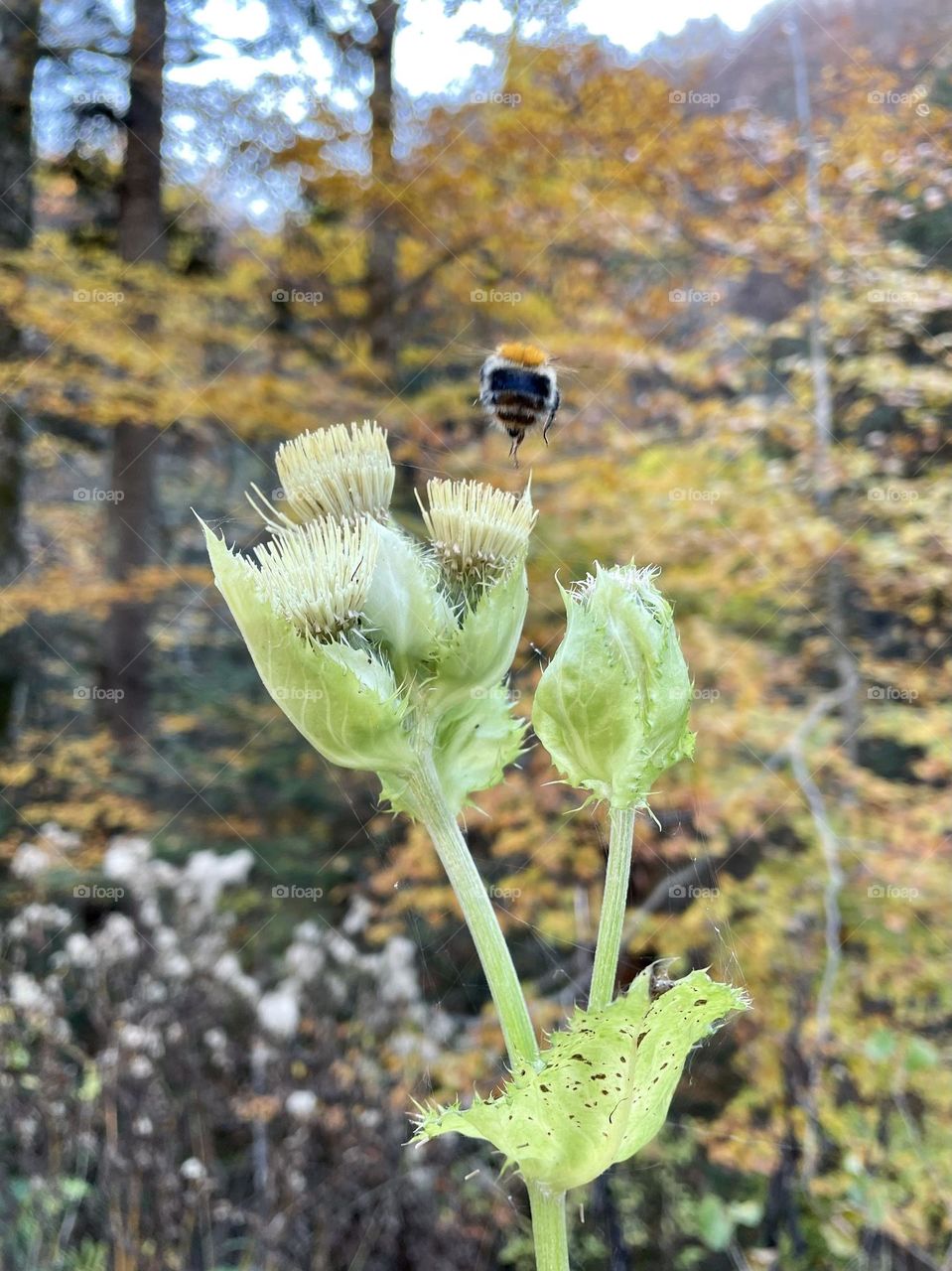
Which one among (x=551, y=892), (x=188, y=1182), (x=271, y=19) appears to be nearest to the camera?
(x=188, y=1182)

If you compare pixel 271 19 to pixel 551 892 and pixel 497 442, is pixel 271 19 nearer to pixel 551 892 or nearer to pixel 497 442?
pixel 497 442

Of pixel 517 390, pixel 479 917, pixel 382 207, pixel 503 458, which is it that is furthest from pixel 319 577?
pixel 382 207

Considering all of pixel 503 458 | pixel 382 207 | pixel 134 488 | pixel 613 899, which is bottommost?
pixel 134 488

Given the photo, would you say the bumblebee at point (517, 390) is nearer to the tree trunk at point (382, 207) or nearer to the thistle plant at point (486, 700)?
the thistle plant at point (486, 700)

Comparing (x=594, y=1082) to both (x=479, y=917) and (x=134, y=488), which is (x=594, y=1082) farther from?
(x=134, y=488)

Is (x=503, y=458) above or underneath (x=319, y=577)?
underneath

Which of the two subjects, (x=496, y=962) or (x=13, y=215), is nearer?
(x=496, y=962)

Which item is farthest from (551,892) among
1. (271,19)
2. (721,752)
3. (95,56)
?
(95,56)
